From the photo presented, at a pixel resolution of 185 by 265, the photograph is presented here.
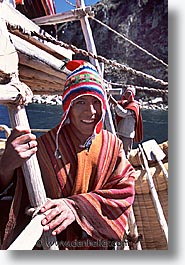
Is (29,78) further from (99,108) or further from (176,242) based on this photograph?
(176,242)

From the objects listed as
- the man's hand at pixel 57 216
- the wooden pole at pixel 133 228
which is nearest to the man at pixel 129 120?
the wooden pole at pixel 133 228

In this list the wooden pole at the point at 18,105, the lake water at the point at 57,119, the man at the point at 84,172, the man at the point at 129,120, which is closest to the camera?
the wooden pole at the point at 18,105

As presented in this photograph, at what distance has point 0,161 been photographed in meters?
0.82

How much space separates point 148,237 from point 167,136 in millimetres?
282

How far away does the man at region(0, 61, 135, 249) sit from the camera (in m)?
0.88

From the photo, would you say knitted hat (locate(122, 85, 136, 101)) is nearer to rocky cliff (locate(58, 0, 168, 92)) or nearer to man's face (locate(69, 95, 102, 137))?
rocky cliff (locate(58, 0, 168, 92))

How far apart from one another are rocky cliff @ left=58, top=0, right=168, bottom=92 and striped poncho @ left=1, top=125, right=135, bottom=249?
27 centimetres

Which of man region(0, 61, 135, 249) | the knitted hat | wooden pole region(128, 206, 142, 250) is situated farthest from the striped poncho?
the knitted hat

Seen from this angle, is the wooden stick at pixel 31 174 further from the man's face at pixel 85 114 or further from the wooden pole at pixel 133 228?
the wooden pole at pixel 133 228

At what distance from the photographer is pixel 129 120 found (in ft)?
3.75

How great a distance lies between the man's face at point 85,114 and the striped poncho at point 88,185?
24 millimetres

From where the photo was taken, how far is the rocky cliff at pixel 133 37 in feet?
3.51

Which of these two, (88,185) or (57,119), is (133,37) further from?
(88,185)

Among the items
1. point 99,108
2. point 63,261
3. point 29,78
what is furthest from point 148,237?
point 29,78
